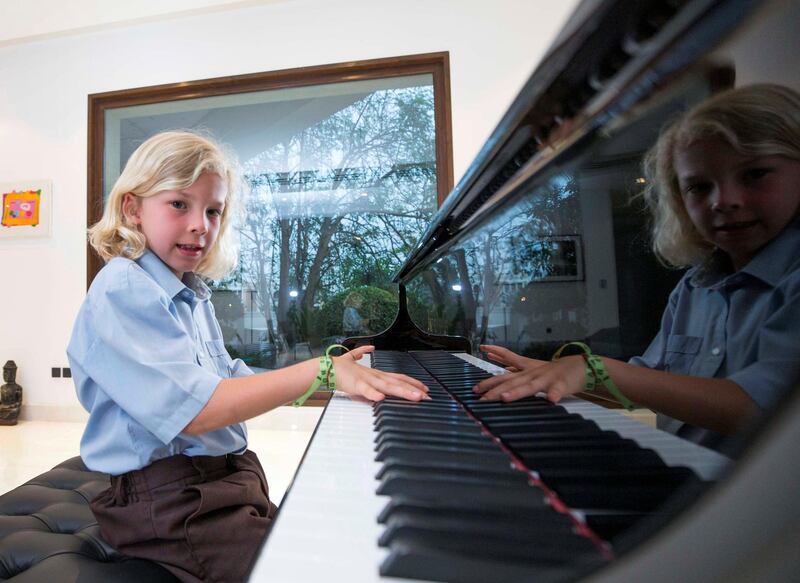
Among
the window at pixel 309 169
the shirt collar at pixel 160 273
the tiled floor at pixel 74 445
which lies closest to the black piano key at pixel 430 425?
the shirt collar at pixel 160 273

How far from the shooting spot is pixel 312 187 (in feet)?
10.5

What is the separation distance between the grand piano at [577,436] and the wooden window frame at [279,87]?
8.15ft

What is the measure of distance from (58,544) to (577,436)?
0.87m

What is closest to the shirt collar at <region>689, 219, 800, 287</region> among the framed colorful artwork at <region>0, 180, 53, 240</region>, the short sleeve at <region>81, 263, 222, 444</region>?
the short sleeve at <region>81, 263, 222, 444</region>

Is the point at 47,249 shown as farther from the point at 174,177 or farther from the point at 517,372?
the point at 517,372

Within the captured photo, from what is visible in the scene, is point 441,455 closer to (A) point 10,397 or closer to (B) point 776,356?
(B) point 776,356

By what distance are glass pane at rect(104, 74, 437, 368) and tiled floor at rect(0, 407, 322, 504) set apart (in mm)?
510

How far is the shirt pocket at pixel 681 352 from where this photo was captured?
12.0 inches

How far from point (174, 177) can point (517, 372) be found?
77 centimetres

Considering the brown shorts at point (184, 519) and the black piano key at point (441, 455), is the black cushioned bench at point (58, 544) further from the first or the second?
the black piano key at point (441, 455)

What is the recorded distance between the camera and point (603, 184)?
0.39m

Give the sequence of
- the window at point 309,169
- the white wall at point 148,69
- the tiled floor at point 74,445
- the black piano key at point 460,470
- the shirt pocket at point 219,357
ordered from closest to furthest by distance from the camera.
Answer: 1. the black piano key at point 460,470
2. the shirt pocket at point 219,357
3. the tiled floor at point 74,445
4. the white wall at point 148,69
5. the window at point 309,169

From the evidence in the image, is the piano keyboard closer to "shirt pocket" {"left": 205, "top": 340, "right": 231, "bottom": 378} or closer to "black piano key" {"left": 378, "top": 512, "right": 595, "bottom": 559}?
"black piano key" {"left": 378, "top": 512, "right": 595, "bottom": 559}

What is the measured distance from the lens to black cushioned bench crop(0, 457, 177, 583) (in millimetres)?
691
